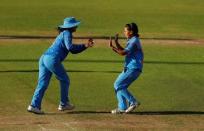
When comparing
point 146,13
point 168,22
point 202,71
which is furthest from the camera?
point 146,13

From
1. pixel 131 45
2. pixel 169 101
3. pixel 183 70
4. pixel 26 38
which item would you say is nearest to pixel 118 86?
pixel 131 45

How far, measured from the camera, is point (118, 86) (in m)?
16.2

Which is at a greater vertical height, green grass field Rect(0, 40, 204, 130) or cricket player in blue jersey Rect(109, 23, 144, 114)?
cricket player in blue jersey Rect(109, 23, 144, 114)

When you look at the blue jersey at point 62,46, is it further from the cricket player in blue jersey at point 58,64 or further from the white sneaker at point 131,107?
the white sneaker at point 131,107

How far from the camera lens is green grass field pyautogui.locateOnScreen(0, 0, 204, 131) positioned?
50.6ft

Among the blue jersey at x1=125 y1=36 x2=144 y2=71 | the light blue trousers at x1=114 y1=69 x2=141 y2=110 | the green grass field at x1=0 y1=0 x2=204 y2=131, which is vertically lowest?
the green grass field at x1=0 y1=0 x2=204 y2=131

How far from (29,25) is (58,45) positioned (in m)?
20.5

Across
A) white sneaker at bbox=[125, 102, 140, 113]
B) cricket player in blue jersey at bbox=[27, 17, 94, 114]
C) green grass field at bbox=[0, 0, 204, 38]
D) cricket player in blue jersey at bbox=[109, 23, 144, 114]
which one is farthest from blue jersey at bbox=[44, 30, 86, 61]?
green grass field at bbox=[0, 0, 204, 38]

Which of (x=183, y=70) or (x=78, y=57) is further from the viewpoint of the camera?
(x=78, y=57)

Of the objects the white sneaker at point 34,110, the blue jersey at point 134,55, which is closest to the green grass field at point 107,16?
the blue jersey at point 134,55

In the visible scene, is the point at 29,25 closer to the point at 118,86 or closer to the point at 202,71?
the point at 202,71

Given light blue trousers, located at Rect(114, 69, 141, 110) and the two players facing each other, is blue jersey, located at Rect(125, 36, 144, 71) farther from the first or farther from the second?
light blue trousers, located at Rect(114, 69, 141, 110)

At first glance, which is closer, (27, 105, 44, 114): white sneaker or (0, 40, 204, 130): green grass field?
(0, 40, 204, 130): green grass field

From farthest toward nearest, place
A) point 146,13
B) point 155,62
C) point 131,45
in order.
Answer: point 146,13, point 155,62, point 131,45
